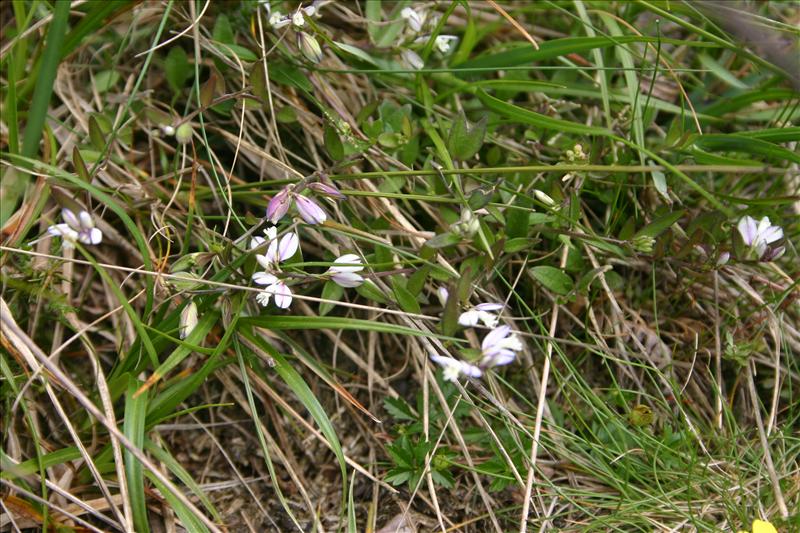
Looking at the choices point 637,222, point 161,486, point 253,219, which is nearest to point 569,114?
point 637,222

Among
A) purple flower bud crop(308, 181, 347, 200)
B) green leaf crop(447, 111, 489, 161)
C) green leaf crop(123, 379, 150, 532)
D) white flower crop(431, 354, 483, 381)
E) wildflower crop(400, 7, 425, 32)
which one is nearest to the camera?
white flower crop(431, 354, 483, 381)

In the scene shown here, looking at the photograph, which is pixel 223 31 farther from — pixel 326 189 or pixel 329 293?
pixel 329 293

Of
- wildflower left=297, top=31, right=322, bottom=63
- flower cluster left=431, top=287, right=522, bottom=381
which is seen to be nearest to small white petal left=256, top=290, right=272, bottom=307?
flower cluster left=431, top=287, right=522, bottom=381

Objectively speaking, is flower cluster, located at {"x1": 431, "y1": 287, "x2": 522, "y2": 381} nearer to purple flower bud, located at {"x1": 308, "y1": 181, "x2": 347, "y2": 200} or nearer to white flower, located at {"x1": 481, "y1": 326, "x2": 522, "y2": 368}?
white flower, located at {"x1": 481, "y1": 326, "x2": 522, "y2": 368}

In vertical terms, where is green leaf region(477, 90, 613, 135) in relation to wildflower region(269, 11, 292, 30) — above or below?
below

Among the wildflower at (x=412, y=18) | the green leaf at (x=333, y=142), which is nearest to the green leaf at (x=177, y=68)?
A: the green leaf at (x=333, y=142)

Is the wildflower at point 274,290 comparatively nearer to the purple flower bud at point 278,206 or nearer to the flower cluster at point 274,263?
the flower cluster at point 274,263
